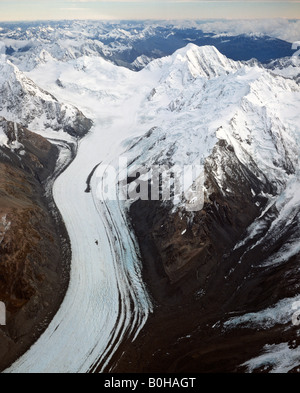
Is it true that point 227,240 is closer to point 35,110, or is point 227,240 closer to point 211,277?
point 211,277

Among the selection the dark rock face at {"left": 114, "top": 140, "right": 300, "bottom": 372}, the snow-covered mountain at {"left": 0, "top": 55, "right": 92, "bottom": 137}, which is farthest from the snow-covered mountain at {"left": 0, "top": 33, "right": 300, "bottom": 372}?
the snow-covered mountain at {"left": 0, "top": 55, "right": 92, "bottom": 137}

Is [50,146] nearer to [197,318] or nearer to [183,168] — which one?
[183,168]

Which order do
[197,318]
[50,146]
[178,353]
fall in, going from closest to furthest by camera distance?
1. [178,353]
2. [197,318]
3. [50,146]

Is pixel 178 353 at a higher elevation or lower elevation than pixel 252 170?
lower

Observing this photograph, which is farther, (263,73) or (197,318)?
(263,73)

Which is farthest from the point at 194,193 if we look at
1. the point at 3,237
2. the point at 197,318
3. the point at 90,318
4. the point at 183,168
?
the point at 3,237

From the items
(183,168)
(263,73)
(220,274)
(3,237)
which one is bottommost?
(220,274)

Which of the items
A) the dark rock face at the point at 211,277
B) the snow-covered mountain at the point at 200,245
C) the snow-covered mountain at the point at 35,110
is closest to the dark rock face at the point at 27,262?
the snow-covered mountain at the point at 200,245
